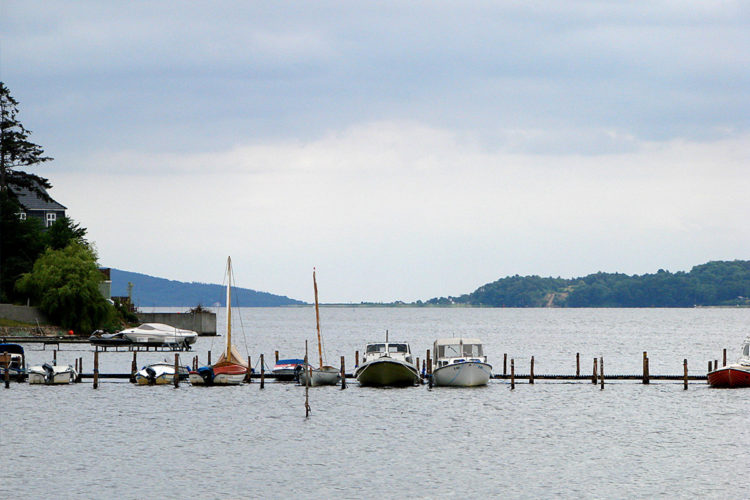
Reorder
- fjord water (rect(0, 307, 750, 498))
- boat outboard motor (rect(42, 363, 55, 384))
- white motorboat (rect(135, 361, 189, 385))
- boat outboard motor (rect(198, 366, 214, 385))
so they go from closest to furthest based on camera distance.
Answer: fjord water (rect(0, 307, 750, 498)), boat outboard motor (rect(42, 363, 55, 384)), boat outboard motor (rect(198, 366, 214, 385)), white motorboat (rect(135, 361, 189, 385))

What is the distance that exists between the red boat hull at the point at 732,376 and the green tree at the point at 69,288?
82.6 m

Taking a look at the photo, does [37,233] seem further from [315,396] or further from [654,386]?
[654,386]

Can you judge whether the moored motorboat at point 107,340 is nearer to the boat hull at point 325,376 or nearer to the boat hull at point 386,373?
the boat hull at point 325,376

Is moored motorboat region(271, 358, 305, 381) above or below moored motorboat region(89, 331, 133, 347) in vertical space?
below

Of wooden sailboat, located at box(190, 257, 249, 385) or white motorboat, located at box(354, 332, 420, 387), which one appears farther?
wooden sailboat, located at box(190, 257, 249, 385)

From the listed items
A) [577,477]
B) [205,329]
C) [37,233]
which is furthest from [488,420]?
[205,329]

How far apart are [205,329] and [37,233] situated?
109 ft

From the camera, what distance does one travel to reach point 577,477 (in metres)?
41.1

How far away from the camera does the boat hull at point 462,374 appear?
70.8 metres

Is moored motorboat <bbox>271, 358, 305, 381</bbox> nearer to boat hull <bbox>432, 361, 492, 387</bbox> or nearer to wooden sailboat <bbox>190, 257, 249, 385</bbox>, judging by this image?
wooden sailboat <bbox>190, 257, 249, 385</bbox>

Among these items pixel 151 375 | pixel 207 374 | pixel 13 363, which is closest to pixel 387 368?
pixel 207 374

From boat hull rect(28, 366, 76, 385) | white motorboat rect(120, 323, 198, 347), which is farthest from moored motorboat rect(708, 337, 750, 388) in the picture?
white motorboat rect(120, 323, 198, 347)

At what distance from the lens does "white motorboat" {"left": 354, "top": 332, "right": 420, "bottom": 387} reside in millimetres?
71375

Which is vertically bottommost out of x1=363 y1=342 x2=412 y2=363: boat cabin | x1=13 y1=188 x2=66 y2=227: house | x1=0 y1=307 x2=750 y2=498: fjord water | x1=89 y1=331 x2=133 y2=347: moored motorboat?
x1=0 y1=307 x2=750 y2=498: fjord water
